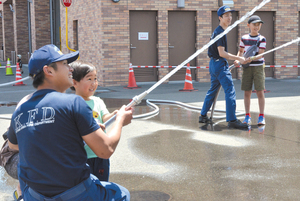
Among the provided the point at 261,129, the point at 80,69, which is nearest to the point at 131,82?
the point at 261,129

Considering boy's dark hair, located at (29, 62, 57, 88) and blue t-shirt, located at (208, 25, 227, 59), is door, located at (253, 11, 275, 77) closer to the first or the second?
blue t-shirt, located at (208, 25, 227, 59)

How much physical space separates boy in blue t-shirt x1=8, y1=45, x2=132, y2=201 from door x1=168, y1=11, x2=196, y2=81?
45.6ft

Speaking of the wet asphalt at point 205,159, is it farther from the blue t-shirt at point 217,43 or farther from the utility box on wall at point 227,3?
the utility box on wall at point 227,3

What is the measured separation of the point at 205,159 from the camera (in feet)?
17.6

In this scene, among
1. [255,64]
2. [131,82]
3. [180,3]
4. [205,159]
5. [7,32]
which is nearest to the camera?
[205,159]

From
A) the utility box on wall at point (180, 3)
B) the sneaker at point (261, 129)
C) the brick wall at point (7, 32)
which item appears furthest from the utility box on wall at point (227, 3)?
the brick wall at point (7, 32)

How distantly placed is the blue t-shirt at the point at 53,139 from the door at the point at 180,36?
1403 cm

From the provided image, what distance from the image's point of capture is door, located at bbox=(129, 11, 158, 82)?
1572cm

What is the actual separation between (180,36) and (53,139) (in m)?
14.4

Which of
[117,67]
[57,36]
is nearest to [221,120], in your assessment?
[117,67]

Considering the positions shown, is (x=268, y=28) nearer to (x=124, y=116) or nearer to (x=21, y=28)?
(x=124, y=116)

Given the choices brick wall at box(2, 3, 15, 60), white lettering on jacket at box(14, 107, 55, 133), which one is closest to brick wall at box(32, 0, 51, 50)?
brick wall at box(2, 3, 15, 60)

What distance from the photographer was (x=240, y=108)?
9594mm

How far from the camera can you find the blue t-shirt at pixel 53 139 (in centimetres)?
226
